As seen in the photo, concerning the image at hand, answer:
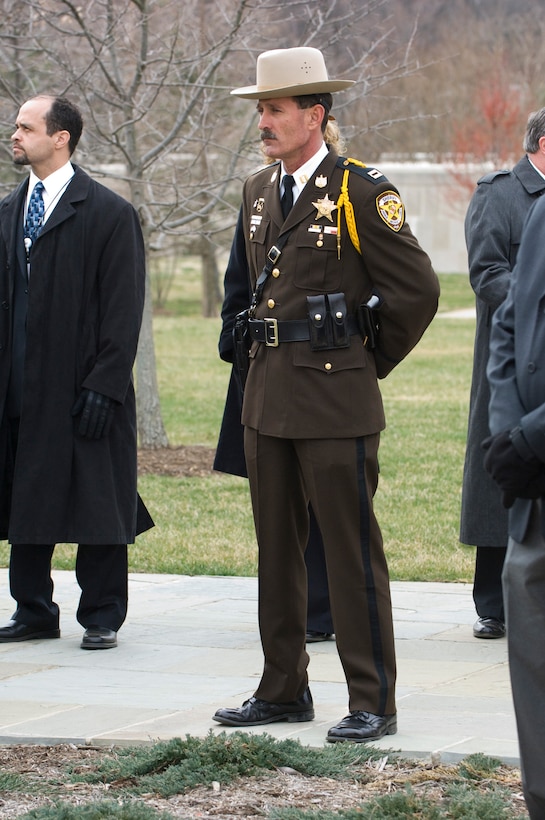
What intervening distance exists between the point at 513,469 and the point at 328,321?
4.25 ft

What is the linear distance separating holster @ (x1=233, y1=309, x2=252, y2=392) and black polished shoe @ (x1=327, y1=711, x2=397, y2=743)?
1.21 m

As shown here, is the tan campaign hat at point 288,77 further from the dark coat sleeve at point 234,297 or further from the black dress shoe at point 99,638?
the black dress shoe at point 99,638

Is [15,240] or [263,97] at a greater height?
[263,97]

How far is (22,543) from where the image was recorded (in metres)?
5.87

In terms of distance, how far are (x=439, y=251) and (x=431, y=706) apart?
36.4m

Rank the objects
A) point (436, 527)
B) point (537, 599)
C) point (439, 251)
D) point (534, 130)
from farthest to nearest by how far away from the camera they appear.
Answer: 1. point (439, 251)
2. point (436, 527)
3. point (534, 130)
4. point (537, 599)

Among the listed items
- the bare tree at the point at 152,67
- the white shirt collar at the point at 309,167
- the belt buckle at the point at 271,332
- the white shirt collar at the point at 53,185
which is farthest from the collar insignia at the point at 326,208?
the bare tree at the point at 152,67

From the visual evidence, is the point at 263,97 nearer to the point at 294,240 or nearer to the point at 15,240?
the point at 294,240

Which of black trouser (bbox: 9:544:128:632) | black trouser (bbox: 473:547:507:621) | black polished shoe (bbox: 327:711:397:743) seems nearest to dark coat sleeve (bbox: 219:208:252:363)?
black trouser (bbox: 9:544:128:632)

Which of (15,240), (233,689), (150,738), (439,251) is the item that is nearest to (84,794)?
(150,738)

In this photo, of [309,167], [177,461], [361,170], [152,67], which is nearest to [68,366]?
[309,167]

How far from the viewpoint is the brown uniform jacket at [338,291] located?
454 cm

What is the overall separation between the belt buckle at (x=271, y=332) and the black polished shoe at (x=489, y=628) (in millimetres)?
2008

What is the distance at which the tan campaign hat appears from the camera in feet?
14.9
